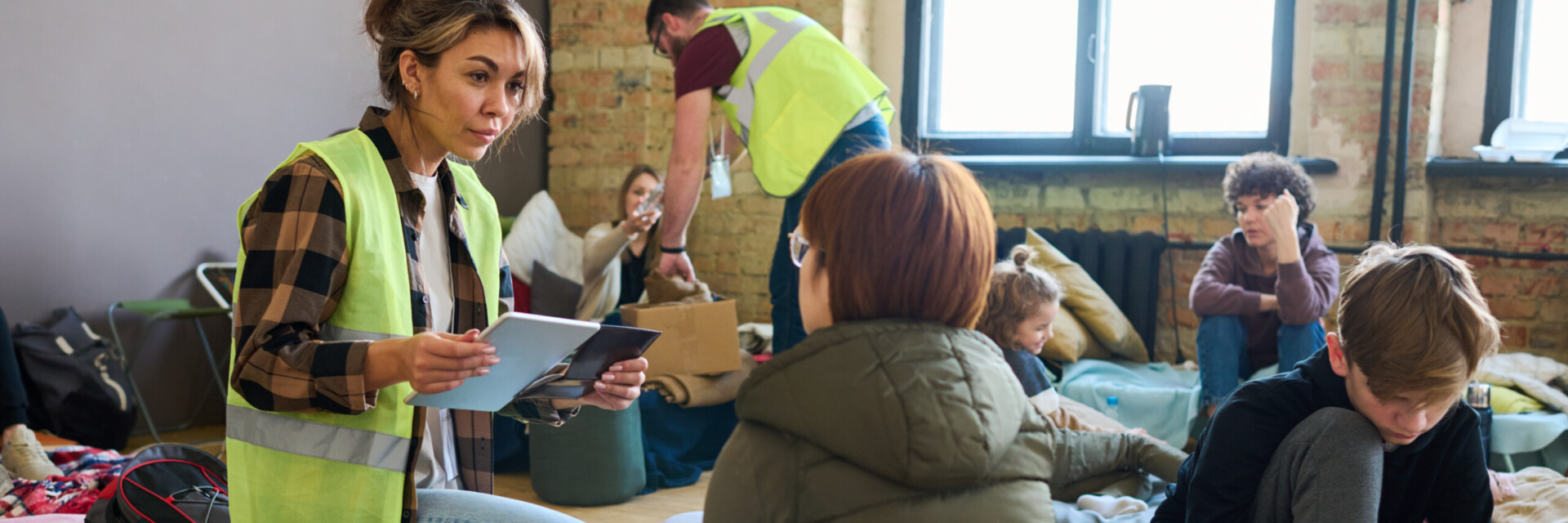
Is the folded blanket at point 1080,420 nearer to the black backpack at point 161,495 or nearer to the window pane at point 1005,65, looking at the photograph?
the black backpack at point 161,495

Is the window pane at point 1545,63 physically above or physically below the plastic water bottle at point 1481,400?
above

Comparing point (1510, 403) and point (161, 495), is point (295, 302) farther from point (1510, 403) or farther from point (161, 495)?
point (1510, 403)

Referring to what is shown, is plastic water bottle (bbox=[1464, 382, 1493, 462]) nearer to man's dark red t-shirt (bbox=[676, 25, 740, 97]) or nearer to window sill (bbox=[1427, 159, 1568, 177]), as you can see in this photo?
window sill (bbox=[1427, 159, 1568, 177])

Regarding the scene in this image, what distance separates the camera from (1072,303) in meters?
3.86

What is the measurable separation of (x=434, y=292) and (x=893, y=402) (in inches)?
27.8

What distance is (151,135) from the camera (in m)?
3.69

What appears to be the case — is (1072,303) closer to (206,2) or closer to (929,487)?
(929,487)

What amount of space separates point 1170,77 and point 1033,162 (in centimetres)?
64

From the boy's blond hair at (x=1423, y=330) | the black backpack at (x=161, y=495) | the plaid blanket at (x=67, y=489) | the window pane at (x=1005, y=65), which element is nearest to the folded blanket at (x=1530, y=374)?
the window pane at (x=1005, y=65)

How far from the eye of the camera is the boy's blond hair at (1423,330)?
1.36 metres

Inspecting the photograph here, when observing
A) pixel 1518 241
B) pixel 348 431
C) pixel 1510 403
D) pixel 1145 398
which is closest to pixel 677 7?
pixel 1145 398

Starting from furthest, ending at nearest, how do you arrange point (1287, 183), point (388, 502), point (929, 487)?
point (1287, 183), point (388, 502), point (929, 487)

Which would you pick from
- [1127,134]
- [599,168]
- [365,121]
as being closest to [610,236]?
[599,168]

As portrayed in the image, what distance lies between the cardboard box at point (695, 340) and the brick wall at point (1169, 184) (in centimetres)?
141
